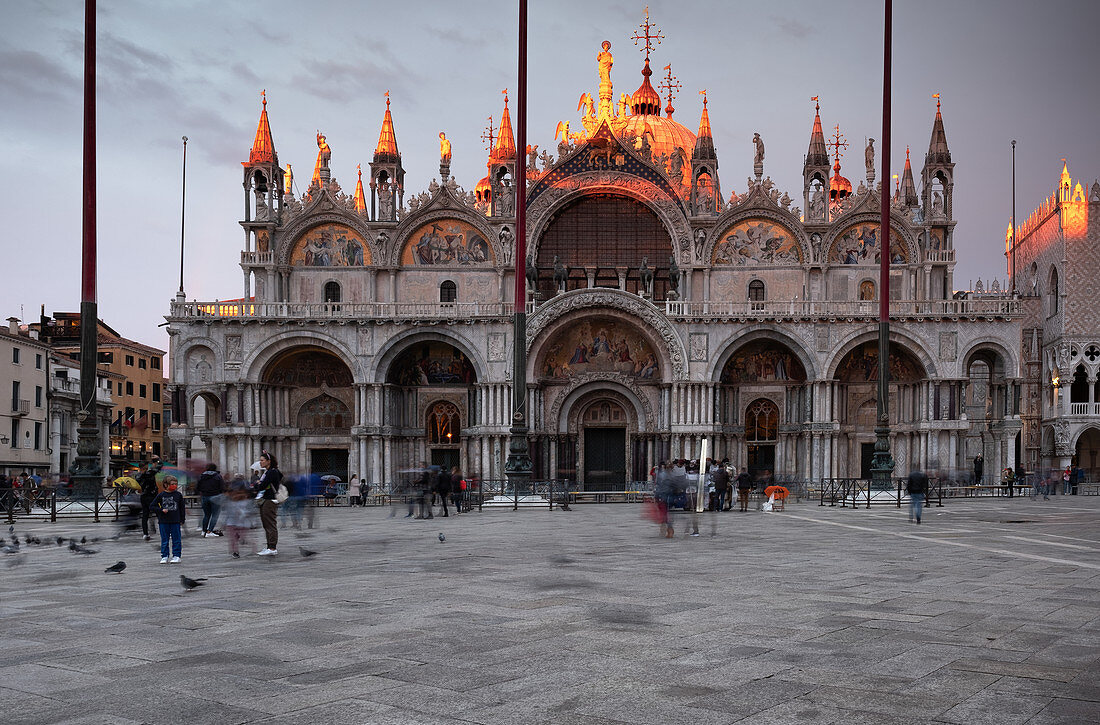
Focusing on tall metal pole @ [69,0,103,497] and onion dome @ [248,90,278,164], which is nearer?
tall metal pole @ [69,0,103,497]

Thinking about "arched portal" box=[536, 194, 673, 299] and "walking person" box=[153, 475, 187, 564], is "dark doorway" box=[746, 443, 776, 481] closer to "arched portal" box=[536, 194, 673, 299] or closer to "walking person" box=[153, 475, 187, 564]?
"arched portal" box=[536, 194, 673, 299]

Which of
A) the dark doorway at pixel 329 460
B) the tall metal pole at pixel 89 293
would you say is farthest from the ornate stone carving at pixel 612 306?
the tall metal pole at pixel 89 293

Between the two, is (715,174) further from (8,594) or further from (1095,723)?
(1095,723)

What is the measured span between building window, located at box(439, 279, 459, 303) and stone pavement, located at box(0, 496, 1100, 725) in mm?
32523

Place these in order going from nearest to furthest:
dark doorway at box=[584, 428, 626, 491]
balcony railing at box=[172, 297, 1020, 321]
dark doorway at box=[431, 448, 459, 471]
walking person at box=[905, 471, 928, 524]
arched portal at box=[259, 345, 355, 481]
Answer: walking person at box=[905, 471, 928, 524]
balcony railing at box=[172, 297, 1020, 321]
arched portal at box=[259, 345, 355, 481]
dark doorway at box=[584, 428, 626, 491]
dark doorway at box=[431, 448, 459, 471]

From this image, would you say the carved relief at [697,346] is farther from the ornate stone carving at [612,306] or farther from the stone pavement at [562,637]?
the stone pavement at [562,637]

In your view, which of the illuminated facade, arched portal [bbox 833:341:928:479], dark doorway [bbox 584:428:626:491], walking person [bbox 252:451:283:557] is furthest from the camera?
the illuminated facade

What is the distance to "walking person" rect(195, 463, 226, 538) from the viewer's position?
2028 cm

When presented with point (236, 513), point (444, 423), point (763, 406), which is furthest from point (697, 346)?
point (236, 513)

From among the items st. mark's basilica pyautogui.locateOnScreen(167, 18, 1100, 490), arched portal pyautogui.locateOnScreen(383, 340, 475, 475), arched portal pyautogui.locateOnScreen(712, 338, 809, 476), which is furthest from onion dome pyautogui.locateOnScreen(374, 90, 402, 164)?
arched portal pyautogui.locateOnScreen(712, 338, 809, 476)

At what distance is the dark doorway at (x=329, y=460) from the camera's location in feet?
160

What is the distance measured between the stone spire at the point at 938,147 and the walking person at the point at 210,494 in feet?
125

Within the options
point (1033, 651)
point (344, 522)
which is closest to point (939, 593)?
point (1033, 651)

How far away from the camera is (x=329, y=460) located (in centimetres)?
4916
